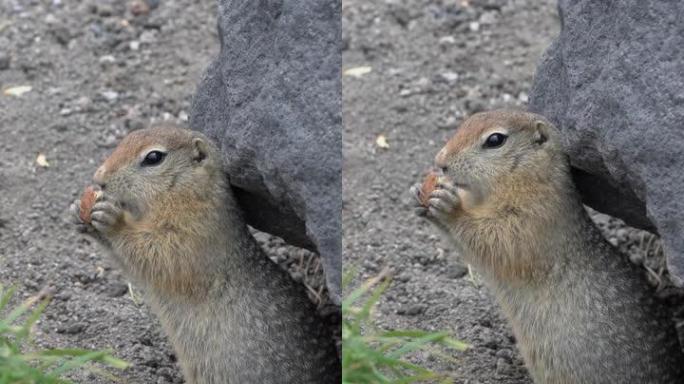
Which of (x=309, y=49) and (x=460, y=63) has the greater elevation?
(x=309, y=49)

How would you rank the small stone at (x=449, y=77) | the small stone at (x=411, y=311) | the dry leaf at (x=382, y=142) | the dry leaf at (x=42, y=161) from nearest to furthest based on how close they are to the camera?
1. the small stone at (x=411, y=311)
2. the dry leaf at (x=42, y=161)
3. the dry leaf at (x=382, y=142)
4. the small stone at (x=449, y=77)

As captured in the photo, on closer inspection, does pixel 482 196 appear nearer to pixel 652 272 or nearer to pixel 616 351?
pixel 616 351

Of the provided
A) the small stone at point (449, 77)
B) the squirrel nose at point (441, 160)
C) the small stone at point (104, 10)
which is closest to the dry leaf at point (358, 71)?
the small stone at point (449, 77)

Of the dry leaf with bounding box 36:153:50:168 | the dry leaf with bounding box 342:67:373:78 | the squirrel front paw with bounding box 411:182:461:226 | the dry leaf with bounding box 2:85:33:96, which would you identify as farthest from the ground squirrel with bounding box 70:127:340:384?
the dry leaf with bounding box 342:67:373:78

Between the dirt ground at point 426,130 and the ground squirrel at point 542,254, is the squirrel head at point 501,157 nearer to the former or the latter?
the ground squirrel at point 542,254

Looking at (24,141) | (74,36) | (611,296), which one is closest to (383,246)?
(611,296)

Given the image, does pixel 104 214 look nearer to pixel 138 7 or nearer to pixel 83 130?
pixel 83 130

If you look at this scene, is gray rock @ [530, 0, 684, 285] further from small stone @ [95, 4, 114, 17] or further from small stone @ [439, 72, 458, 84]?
small stone @ [95, 4, 114, 17]
